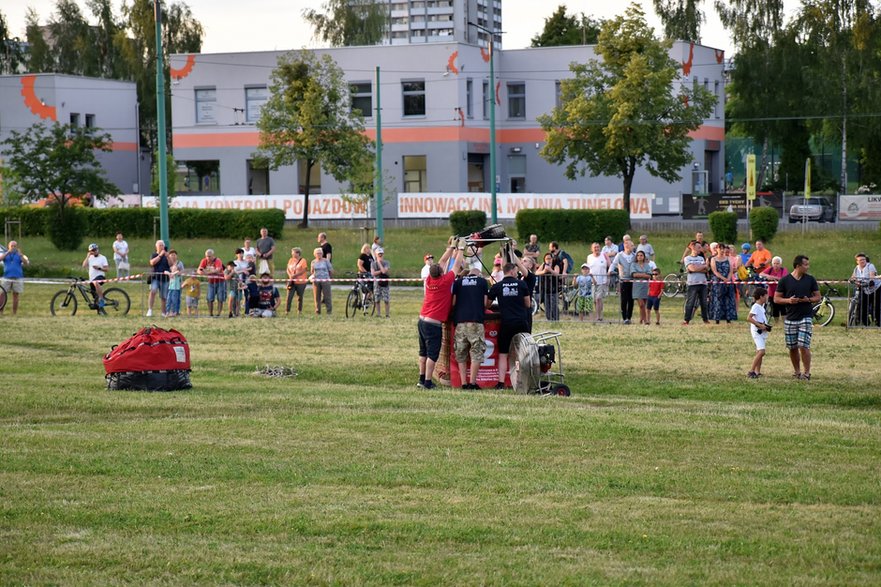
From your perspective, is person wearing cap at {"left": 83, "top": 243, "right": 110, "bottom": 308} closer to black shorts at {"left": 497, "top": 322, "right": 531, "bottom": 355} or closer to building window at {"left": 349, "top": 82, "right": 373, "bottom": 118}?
black shorts at {"left": 497, "top": 322, "right": 531, "bottom": 355}

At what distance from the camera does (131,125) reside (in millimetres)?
74438

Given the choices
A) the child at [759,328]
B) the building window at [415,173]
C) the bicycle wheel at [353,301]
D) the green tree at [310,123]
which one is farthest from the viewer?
the building window at [415,173]

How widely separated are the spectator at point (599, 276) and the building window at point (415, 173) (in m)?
36.8

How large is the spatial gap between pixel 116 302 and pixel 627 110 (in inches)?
1026

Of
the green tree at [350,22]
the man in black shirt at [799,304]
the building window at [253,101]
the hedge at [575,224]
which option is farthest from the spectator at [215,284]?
the green tree at [350,22]

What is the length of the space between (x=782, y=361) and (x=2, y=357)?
12.5 m

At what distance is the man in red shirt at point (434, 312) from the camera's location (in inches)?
671

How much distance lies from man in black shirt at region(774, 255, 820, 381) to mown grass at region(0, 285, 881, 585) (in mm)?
537

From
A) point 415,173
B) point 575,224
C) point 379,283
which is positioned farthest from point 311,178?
point 379,283

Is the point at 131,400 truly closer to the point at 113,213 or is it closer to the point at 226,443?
the point at 226,443

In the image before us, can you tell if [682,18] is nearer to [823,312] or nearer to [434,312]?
[823,312]

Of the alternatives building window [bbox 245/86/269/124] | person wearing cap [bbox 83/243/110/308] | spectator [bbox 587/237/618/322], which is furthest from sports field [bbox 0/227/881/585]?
building window [bbox 245/86/269/124]

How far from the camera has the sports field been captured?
821 centimetres

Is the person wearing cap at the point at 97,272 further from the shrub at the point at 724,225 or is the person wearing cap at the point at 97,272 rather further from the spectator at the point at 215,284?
the shrub at the point at 724,225
